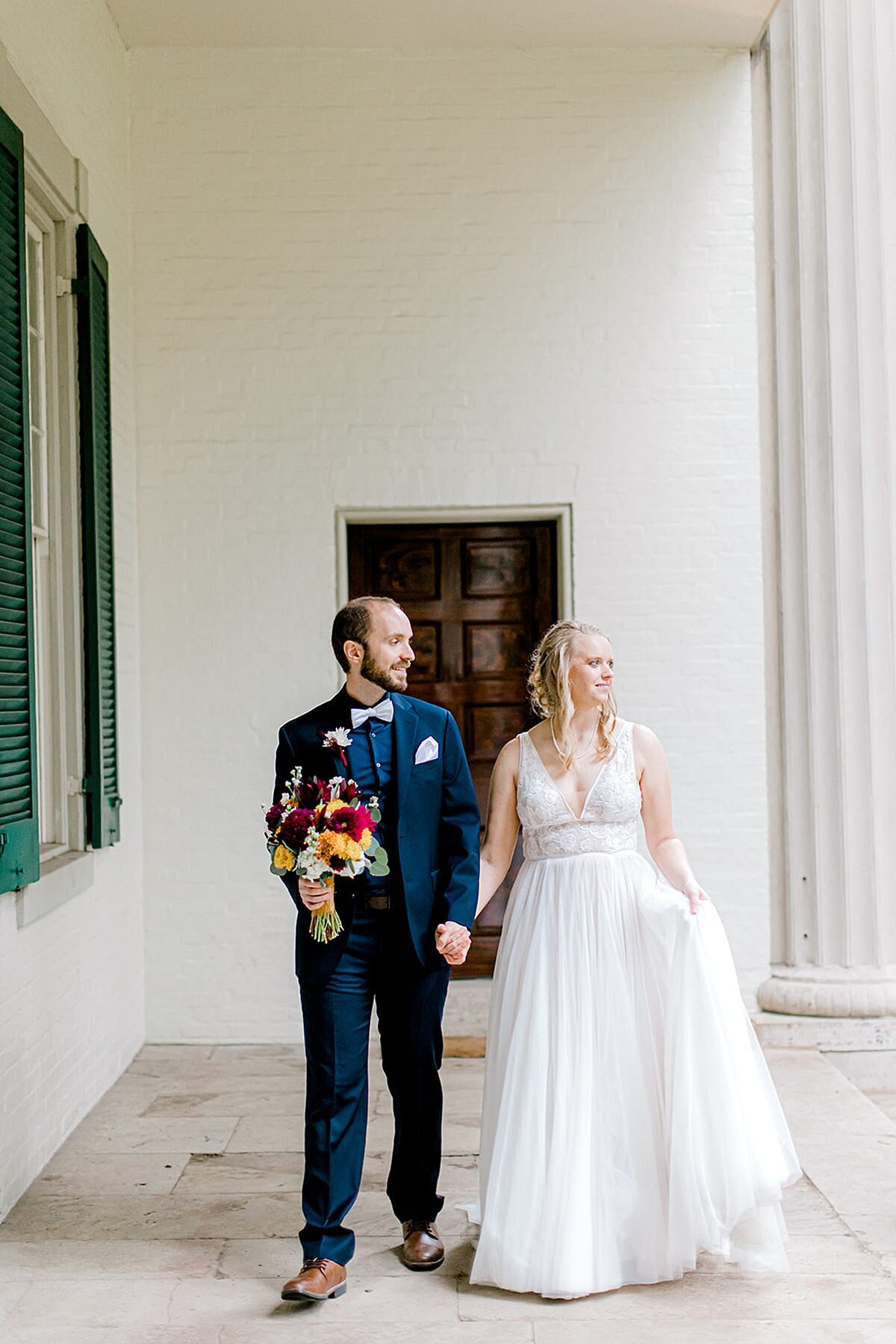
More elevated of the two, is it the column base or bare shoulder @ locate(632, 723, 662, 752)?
bare shoulder @ locate(632, 723, 662, 752)

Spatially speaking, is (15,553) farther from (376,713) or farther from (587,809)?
(587,809)

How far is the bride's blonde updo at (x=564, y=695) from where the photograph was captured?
12.9 ft

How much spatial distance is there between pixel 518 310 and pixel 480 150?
0.82m

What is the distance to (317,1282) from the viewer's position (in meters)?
3.55

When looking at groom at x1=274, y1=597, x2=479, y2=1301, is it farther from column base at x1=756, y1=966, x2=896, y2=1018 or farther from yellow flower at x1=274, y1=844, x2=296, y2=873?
column base at x1=756, y1=966, x2=896, y2=1018

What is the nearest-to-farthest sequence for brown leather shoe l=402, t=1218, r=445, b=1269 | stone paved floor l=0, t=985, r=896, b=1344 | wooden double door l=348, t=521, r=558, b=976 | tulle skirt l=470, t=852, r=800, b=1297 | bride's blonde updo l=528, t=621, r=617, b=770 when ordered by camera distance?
stone paved floor l=0, t=985, r=896, b=1344 < tulle skirt l=470, t=852, r=800, b=1297 < brown leather shoe l=402, t=1218, r=445, b=1269 < bride's blonde updo l=528, t=621, r=617, b=770 < wooden double door l=348, t=521, r=558, b=976

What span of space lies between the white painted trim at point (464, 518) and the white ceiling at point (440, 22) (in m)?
2.31

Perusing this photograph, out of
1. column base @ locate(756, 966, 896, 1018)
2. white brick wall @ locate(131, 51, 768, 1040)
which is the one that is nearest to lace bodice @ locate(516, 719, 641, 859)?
white brick wall @ locate(131, 51, 768, 1040)

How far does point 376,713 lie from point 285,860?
0.49 m

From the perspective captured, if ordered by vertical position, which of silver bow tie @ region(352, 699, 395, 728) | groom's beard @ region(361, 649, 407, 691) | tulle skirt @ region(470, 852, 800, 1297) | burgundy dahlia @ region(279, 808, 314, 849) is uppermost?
groom's beard @ region(361, 649, 407, 691)

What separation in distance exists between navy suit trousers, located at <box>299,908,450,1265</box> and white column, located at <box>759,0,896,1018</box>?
10.6ft

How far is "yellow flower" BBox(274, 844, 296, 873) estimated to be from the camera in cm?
355

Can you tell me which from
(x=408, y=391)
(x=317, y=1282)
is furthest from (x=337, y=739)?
(x=408, y=391)

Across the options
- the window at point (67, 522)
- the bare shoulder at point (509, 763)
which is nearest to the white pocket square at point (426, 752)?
the bare shoulder at point (509, 763)
